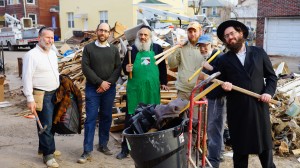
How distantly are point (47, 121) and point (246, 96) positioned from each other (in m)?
2.72

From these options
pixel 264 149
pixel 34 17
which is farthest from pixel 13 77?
pixel 34 17

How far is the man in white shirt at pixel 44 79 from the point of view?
4.51 metres

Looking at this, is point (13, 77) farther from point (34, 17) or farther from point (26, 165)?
point (34, 17)

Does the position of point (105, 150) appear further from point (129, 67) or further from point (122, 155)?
point (129, 67)

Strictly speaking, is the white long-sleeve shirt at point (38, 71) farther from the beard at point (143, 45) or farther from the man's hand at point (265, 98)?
the man's hand at point (265, 98)

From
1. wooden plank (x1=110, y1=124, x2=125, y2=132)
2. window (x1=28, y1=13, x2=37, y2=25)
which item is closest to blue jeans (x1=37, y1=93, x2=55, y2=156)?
wooden plank (x1=110, y1=124, x2=125, y2=132)

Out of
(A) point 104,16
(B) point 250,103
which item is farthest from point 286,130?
(A) point 104,16

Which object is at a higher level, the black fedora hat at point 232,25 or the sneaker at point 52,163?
the black fedora hat at point 232,25

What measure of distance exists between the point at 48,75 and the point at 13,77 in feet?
35.5

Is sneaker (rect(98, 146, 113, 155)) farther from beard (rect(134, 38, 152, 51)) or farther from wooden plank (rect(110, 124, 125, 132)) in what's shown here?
beard (rect(134, 38, 152, 51))

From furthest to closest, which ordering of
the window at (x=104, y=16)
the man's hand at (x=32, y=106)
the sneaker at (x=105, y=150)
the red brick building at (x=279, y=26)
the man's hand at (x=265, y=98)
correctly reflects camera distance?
1. the window at (x=104, y=16)
2. the red brick building at (x=279, y=26)
3. the sneaker at (x=105, y=150)
4. the man's hand at (x=32, y=106)
5. the man's hand at (x=265, y=98)

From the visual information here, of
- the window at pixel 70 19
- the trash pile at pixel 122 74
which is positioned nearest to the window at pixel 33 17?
the window at pixel 70 19

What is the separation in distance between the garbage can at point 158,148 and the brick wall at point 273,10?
21.1 meters

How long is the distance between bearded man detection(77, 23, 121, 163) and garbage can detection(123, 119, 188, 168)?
6.24 ft
